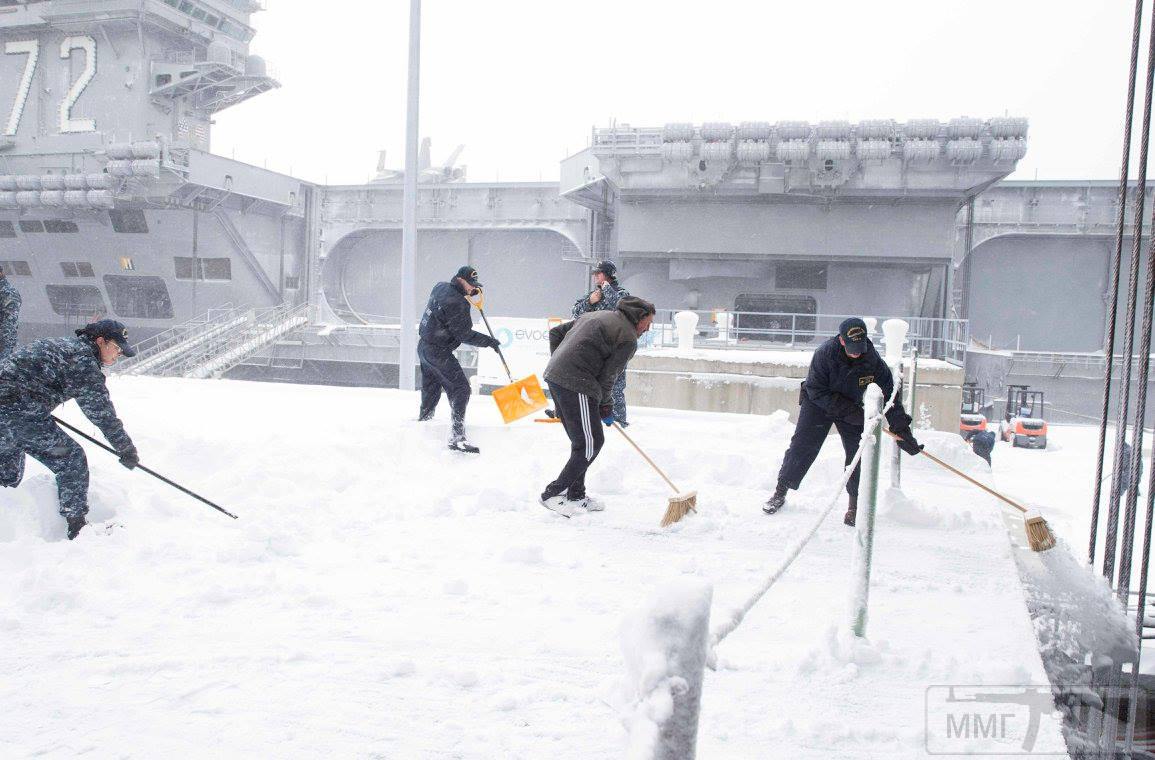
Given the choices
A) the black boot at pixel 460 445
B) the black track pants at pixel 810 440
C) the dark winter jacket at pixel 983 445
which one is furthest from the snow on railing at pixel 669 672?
the dark winter jacket at pixel 983 445

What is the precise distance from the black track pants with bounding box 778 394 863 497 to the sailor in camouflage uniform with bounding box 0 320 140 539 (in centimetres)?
475

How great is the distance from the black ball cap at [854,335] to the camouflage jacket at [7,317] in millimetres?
6724

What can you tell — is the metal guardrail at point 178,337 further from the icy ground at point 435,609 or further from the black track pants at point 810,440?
the black track pants at point 810,440

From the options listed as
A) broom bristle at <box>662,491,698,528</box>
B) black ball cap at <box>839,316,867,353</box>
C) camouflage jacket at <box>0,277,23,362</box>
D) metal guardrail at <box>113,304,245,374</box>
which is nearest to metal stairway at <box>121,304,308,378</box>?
metal guardrail at <box>113,304,245,374</box>

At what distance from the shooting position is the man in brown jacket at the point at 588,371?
5.65 m

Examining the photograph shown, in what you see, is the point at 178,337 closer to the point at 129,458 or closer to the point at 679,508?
the point at 129,458

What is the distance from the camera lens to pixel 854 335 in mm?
5410

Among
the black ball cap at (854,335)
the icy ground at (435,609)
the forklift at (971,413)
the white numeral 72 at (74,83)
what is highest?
the white numeral 72 at (74,83)

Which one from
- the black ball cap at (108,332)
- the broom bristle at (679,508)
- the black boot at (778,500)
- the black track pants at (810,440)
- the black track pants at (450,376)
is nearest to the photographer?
the black ball cap at (108,332)

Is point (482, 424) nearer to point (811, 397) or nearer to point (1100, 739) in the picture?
point (811, 397)

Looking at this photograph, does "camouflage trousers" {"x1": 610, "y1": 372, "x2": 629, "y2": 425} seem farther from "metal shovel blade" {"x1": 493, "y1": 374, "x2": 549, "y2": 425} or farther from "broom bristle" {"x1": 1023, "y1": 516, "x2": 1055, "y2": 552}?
"broom bristle" {"x1": 1023, "y1": 516, "x2": 1055, "y2": 552}

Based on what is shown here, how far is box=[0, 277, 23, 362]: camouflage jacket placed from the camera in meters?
6.38

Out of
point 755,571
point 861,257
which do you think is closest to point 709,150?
point 861,257

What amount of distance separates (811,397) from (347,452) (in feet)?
13.9
